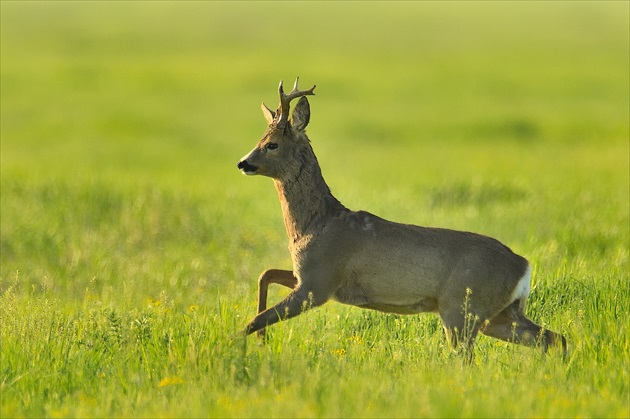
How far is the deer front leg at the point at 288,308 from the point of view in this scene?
313 inches

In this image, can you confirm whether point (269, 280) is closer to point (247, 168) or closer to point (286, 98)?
point (247, 168)

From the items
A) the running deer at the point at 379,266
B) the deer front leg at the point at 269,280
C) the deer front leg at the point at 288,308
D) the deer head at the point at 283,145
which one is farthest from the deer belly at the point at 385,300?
the deer head at the point at 283,145

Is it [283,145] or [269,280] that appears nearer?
[269,280]

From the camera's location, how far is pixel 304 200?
874 centimetres

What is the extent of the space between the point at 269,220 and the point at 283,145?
23.0ft

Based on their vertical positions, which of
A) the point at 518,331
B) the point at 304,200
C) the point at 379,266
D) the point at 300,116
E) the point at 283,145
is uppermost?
the point at 300,116

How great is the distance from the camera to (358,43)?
59188 mm

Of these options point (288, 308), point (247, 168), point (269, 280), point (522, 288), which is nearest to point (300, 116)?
point (247, 168)

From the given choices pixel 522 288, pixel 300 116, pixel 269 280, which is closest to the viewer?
pixel 522 288

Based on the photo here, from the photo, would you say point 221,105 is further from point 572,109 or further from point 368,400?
point 368,400

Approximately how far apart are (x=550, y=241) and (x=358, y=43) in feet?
154

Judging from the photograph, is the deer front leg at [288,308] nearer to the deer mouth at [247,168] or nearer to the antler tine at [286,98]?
the deer mouth at [247,168]

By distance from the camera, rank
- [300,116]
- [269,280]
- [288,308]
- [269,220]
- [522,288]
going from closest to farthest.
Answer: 1. [288,308]
2. [522,288]
3. [269,280]
4. [300,116]
5. [269,220]

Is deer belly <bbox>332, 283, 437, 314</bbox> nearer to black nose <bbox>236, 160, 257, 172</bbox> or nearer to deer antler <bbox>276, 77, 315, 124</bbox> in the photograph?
black nose <bbox>236, 160, 257, 172</bbox>
